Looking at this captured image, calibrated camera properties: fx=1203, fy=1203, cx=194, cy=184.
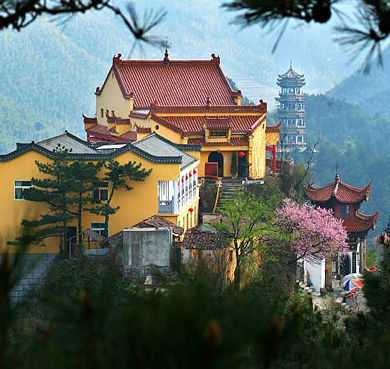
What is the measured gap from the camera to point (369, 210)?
96.0 m

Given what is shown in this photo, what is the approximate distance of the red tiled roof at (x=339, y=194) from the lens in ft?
125

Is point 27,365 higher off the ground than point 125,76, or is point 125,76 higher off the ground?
point 125,76

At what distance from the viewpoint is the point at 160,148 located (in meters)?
31.8

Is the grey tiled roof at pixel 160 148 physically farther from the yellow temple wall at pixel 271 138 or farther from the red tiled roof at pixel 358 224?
the red tiled roof at pixel 358 224

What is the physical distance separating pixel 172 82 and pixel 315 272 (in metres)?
11.0

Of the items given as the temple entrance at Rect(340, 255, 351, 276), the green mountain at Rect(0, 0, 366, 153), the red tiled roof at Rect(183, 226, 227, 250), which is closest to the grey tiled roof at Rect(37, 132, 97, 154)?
the red tiled roof at Rect(183, 226, 227, 250)

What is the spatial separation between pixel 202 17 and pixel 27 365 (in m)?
191

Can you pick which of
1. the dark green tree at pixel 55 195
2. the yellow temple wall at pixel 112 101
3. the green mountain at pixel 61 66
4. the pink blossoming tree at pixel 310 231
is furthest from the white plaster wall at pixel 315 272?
the green mountain at pixel 61 66

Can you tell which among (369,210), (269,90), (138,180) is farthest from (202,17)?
(138,180)

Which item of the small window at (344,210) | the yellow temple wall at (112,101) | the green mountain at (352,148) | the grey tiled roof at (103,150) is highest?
the green mountain at (352,148)

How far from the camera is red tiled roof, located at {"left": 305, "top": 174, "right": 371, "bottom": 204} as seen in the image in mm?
38156

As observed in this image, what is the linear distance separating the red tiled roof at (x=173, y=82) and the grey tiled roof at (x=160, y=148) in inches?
299

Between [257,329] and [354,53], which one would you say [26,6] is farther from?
[257,329]

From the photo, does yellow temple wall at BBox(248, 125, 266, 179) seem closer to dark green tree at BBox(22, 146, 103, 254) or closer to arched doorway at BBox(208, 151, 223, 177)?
arched doorway at BBox(208, 151, 223, 177)
